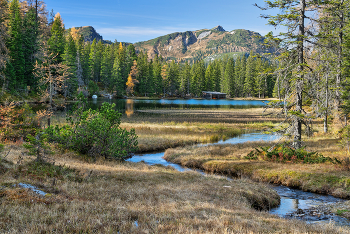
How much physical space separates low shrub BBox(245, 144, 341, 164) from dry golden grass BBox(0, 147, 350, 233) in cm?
893

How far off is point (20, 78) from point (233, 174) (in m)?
56.0

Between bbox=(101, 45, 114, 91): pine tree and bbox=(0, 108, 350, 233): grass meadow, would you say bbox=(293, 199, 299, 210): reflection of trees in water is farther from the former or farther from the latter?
bbox=(101, 45, 114, 91): pine tree

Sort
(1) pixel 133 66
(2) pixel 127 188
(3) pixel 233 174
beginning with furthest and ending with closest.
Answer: (1) pixel 133 66
(3) pixel 233 174
(2) pixel 127 188

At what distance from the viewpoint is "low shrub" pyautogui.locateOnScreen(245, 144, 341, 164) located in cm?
1701

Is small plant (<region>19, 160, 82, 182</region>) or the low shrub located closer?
small plant (<region>19, 160, 82, 182</region>)

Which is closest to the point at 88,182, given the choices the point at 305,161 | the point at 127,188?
the point at 127,188

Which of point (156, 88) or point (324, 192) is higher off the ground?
point (156, 88)

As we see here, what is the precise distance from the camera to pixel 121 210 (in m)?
6.32

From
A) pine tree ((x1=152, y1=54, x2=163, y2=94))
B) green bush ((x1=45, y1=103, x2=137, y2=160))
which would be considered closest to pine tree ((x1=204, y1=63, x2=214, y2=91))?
pine tree ((x1=152, y1=54, x2=163, y2=94))

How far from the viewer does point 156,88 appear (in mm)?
124312

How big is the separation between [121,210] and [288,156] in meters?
15.4

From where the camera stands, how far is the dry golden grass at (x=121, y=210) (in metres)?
5.10

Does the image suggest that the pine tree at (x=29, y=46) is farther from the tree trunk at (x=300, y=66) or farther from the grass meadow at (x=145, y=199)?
the tree trunk at (x=300, y=66)

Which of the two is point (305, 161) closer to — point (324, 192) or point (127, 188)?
point (324, 192)
